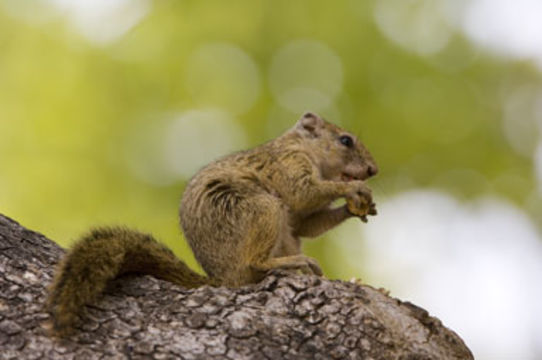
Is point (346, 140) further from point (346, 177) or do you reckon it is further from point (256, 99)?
point (256, 99)

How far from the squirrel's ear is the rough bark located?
2287mm

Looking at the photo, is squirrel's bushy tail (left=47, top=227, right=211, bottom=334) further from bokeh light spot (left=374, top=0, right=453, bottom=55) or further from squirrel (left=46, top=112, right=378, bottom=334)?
bokeh light spot (left=374, top=0, right=453, bottom=55)

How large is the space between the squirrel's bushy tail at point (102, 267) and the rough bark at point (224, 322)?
0.24ft

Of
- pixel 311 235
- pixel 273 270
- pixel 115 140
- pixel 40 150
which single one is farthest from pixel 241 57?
pixel 273 270

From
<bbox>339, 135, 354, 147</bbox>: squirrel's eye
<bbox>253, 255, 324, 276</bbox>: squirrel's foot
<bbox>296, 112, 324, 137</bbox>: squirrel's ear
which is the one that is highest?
<bbox>296, 112, 324, 137</bbox>: squirrel's ear

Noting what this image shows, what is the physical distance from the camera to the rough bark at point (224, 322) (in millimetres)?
3240

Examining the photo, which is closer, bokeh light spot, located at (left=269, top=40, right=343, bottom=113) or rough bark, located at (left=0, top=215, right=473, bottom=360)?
rough bark, located at (left=0, top=215, right=473, bottom=360)

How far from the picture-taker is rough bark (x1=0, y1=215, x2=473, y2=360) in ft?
10.6

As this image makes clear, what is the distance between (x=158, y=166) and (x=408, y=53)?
9.79ft

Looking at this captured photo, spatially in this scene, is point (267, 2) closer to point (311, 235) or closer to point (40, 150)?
point (40, 150)

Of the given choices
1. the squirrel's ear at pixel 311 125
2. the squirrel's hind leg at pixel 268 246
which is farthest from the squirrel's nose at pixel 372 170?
the squirrel's hind leg at pixel 268 246

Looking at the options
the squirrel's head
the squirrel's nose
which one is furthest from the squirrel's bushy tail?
the squirrel's nose

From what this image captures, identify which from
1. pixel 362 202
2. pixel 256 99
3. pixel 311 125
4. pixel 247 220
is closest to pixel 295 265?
pixel 247 220

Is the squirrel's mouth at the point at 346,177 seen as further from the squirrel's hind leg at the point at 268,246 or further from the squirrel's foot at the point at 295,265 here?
the squirrel's foot at the point at 295,265
